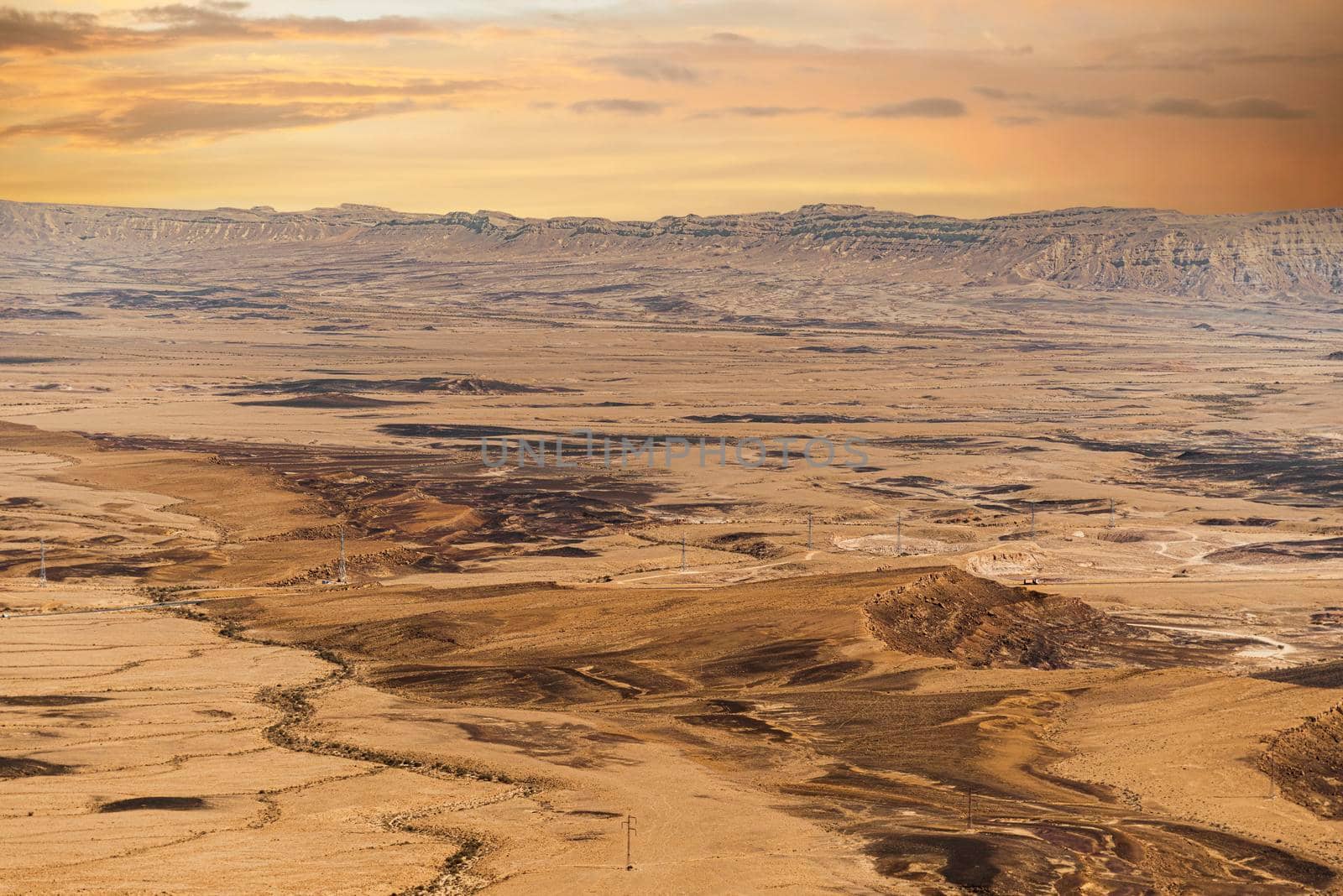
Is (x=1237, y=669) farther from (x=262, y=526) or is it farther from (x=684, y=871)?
(x=262, y=526)

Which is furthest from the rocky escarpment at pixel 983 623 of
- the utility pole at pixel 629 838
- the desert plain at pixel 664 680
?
the utility pole at pixel 629 838

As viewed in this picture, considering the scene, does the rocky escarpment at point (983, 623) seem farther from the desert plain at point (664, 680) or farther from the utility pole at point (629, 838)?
the utility pole at point (629, 838)

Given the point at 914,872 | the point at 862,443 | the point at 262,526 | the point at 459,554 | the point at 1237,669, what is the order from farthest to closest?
1. the point at 862,443
2. the point at 262,526
3. the point at 459,554
4. the point at 1237,669
5. the point at 914,872

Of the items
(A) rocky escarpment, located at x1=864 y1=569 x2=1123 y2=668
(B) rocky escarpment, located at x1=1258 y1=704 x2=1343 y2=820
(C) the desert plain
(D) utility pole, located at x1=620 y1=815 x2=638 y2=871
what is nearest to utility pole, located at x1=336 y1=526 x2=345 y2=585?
(C) the desert plain

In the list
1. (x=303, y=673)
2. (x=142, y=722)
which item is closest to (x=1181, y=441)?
(x=303, y=673)

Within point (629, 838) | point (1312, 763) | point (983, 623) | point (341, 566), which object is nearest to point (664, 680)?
point (983, 623)
